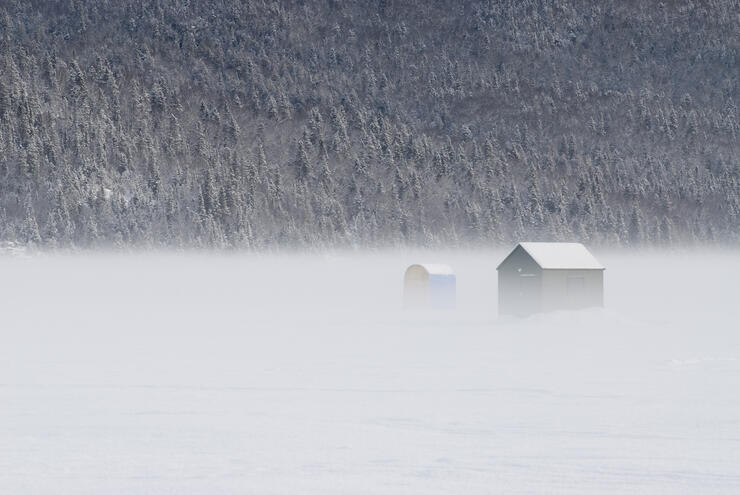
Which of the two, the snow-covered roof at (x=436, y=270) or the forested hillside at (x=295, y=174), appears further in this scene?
the forested hillside at (x=295, y=174)

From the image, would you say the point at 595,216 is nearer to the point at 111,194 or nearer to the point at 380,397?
the point at 111,194

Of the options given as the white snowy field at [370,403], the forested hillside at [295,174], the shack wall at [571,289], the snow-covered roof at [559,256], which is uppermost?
the forested hillside at [295,174]

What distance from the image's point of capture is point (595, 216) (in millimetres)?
165000

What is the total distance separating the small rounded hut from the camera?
192 feet

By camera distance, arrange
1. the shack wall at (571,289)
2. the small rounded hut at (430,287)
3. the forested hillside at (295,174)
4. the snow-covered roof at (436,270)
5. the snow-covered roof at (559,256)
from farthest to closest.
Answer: the forested hillside at (295,174), the small rounded hut at (430,287), the snow-covered roof at (436,270), the snow-covered roof at (559,256), the shack wall at (571,289)

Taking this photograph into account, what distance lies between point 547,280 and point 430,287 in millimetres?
11953

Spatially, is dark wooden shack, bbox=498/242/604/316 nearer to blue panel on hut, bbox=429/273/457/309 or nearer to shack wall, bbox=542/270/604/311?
shack wall, bbox=542/270/604/311

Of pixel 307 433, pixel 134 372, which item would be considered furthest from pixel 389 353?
pixel 307 433

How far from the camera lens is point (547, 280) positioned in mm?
47625

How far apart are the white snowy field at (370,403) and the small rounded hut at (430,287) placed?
3.43 meters

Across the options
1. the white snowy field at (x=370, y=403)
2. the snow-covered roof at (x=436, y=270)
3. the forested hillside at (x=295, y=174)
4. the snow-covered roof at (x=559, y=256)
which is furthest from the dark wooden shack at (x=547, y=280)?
the forested hillside at (x=295, y=174)

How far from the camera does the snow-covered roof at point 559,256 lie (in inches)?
1895

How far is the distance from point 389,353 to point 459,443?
15747 millimetres

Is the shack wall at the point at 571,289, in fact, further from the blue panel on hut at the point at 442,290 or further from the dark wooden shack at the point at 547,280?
the blue panel on hut at the point at 442,290
